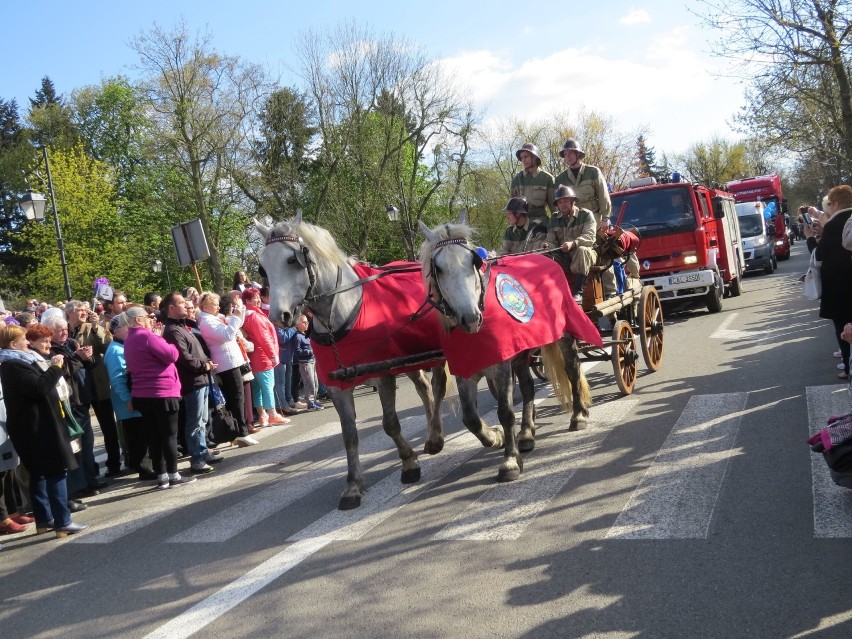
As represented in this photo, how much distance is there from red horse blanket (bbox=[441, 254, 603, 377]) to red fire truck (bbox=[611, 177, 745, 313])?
9.41m

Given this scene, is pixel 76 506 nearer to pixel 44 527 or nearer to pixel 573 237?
pixel 44 527

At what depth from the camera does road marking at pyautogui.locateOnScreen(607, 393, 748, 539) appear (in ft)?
16.1

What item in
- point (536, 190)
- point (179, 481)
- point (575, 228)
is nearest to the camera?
point (179, 481)

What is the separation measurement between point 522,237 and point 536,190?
56 cm

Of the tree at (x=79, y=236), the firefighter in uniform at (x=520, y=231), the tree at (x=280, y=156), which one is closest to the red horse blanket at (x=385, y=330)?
the firefighter in uniform at (x=520, y=231)

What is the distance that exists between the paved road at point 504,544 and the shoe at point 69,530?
144mm

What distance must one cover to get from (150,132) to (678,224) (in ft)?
81.9

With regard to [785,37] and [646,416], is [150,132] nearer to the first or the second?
[785,37]

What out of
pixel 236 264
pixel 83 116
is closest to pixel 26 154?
pixel 83 116

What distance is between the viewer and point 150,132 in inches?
1334

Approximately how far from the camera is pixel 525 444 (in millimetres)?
7316

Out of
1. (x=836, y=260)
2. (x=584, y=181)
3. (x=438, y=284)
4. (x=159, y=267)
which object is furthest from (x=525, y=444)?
(x=159, y=267)

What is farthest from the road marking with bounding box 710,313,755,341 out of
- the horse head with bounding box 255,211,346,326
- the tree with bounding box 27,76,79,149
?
the tree with bounding box 27,76,79,149

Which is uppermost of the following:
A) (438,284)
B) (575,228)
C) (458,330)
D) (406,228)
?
(406,228)
